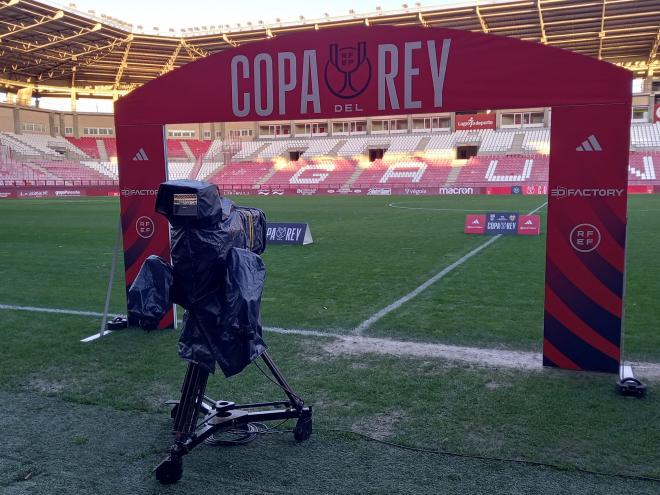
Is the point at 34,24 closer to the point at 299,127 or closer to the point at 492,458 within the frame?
the point at 299,127

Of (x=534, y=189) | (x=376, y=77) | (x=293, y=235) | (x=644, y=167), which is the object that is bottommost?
(x=293, y=235)

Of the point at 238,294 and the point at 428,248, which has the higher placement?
the point at 238,294

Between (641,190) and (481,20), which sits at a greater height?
(481,20)

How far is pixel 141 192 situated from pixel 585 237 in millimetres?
5398

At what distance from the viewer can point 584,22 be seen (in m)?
45.5

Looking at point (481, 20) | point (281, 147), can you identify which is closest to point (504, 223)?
point (481, 20)

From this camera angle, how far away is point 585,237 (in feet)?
18.6

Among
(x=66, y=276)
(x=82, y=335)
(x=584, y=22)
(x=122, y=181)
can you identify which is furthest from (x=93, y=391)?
(x=584, y=22)

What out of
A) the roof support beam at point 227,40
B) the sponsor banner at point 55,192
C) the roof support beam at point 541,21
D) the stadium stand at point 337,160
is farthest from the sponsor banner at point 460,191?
the sponsor banner at point 55,192

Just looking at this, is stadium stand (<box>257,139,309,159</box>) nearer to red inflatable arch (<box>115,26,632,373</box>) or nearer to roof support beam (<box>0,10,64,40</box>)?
roof support beam (<box>0,10,64,40</box>)

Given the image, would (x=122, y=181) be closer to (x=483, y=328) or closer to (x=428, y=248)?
(x=483, y=328)

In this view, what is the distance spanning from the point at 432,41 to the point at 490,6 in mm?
43531

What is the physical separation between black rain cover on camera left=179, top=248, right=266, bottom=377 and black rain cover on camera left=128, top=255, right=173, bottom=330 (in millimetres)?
231

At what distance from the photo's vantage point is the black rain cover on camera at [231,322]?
3.52m
